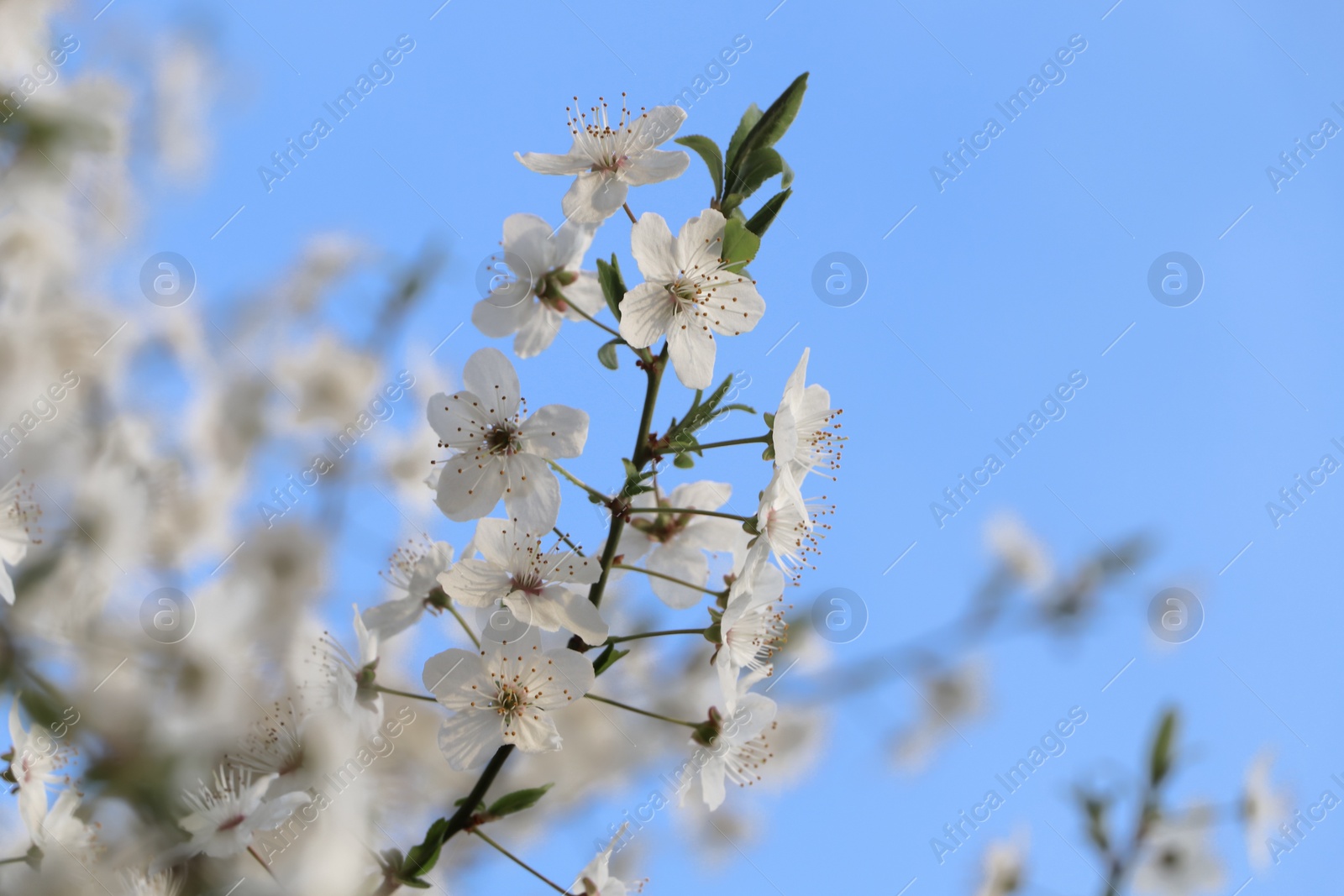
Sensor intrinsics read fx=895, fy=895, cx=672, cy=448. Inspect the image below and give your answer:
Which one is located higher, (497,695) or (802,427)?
(802,427)

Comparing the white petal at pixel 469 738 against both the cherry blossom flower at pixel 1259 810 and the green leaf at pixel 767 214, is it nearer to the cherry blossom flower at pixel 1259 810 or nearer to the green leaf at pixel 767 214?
the green leaf at pixel 767 214

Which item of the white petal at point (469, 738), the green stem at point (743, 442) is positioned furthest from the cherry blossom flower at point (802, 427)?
the white petal at point (469, 738)

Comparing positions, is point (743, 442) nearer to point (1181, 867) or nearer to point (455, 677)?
point (455, 677)

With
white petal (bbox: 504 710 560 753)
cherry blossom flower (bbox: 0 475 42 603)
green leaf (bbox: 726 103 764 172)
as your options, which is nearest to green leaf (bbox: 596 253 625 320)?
green leaf (bbox: 726 103 764 172)

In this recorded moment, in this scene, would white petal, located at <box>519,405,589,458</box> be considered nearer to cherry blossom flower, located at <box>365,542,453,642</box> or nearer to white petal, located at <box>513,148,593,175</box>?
cherry blossom flower, located at <box>365,542,453,642</box>

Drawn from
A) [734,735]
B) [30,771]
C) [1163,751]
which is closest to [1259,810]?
[1163,751]

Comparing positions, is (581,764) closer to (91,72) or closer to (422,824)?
(422,824)
